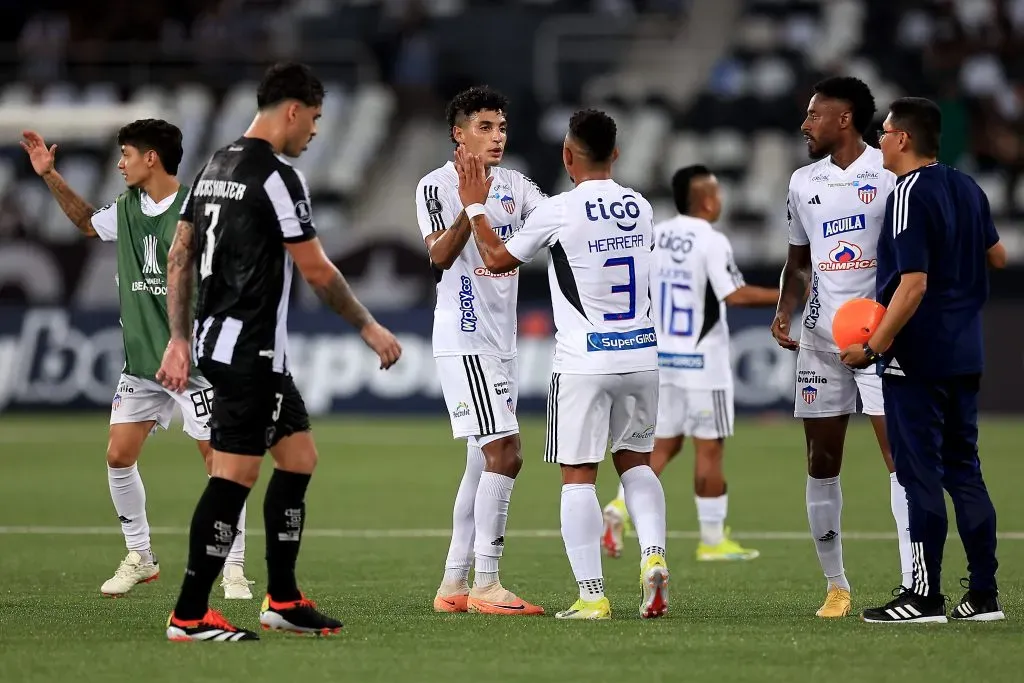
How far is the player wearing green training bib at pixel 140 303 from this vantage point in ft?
29.3

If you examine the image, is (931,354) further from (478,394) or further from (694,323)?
(694,323)

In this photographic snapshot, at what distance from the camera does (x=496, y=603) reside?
8133mm

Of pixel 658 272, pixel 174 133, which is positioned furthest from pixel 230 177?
pixel 658 272

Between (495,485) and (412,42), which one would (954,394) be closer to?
(495,485)

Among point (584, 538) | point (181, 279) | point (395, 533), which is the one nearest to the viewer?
point (181, 279)

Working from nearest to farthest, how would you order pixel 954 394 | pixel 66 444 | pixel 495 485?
pixel 954 394 → pixel 495 485 → pixel 66 444

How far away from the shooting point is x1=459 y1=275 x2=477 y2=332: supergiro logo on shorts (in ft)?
27.8

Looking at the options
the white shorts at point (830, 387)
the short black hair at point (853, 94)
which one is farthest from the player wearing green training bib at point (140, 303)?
the short black hair at point (853, 94)

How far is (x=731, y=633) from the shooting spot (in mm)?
7305

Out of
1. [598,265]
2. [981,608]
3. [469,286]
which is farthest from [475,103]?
[981,608]

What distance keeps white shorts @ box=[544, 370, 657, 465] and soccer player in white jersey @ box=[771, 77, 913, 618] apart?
3.00ft

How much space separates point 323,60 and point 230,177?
2273 centimetres

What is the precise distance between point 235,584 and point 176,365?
215 centimetres

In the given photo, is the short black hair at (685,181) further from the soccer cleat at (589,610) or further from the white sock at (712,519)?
the soccer cleat at (589,610)
